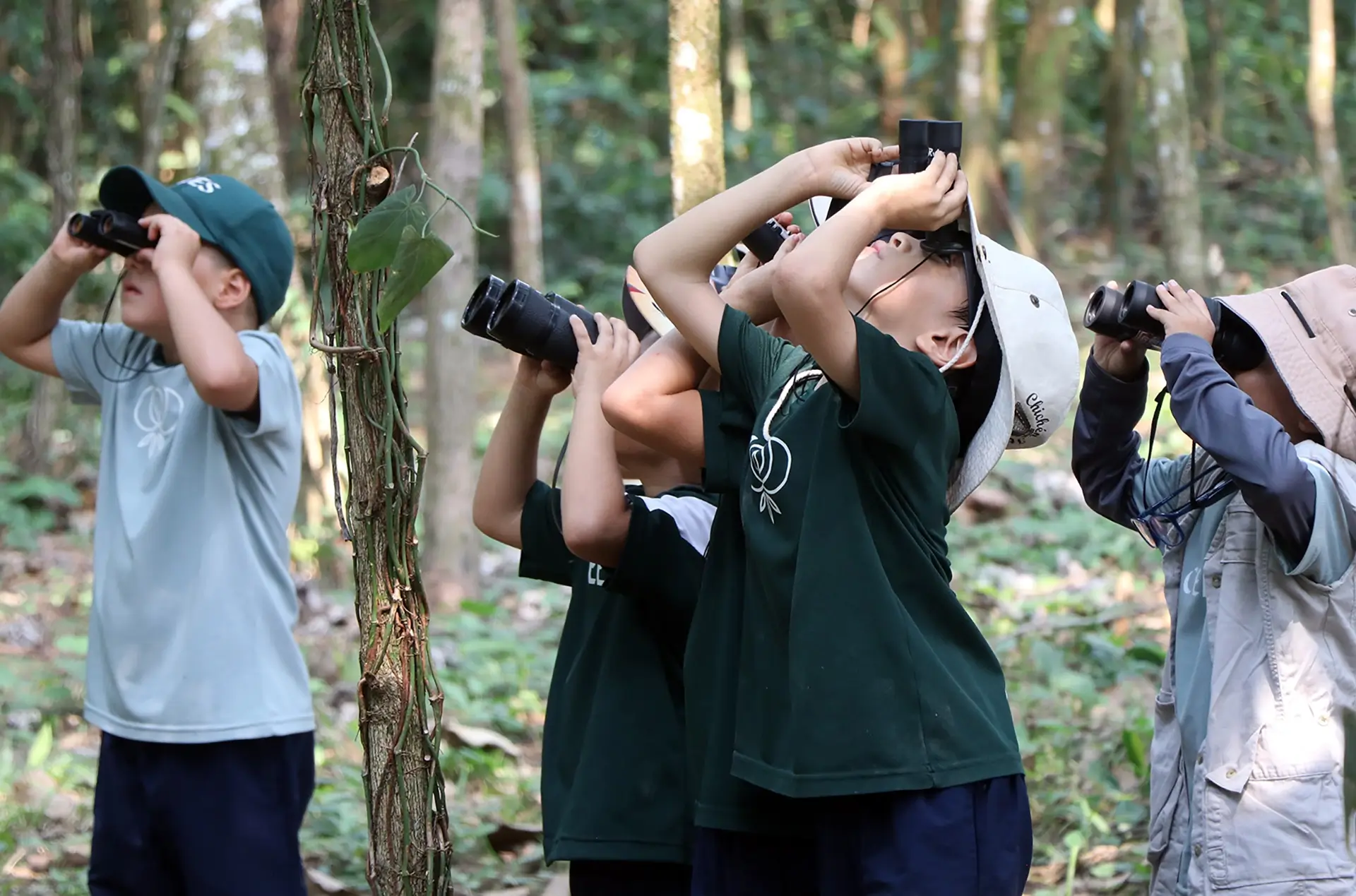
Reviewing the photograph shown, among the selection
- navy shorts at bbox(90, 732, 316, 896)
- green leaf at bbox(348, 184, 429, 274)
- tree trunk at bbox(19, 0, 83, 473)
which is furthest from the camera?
tree trunk at bbox(19, 0, 83, 473)

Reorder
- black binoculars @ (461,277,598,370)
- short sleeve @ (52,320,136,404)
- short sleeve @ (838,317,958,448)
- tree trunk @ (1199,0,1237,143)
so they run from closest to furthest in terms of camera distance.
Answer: short sleeve @ (838,317,958,448) < black binoculars @ (461,277,598,370) < short sleeve @ (52,320,136,404) < tree trunk @ (1199,0,1237,143)

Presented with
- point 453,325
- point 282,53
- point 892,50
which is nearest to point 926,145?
point 453,325

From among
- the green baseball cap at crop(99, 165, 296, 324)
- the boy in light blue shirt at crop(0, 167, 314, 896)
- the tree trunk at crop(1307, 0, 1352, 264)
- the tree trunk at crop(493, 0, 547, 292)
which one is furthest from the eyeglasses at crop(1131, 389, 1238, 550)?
the tree trunk at crop(1307, 0, 1352, 264)

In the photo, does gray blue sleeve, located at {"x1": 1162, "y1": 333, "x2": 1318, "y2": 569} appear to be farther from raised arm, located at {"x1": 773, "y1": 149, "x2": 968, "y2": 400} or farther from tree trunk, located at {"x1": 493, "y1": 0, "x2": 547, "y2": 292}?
tree trunk, located at {"x1": 493, "y1": 0, "x2": 547, "y2": 292}

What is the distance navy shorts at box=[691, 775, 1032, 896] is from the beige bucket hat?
2.90 feet

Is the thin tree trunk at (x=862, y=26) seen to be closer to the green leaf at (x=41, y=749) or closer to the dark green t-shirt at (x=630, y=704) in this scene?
the green leaf at (x=41, y=749)

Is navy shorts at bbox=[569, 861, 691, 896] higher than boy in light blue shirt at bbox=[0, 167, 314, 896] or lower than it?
lower

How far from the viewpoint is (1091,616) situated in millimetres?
5496

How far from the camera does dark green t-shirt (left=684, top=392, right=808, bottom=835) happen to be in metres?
2.20

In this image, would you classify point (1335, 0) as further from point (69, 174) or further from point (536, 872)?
point (536, 872)

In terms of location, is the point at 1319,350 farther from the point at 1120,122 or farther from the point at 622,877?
the point at 1120,122

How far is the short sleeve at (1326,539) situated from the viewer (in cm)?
233

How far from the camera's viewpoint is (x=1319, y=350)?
8.18 feet

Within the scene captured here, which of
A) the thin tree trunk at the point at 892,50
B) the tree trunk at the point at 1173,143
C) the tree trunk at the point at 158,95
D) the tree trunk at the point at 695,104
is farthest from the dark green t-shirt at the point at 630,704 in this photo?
the thin tree trunk at the point at 892,50
